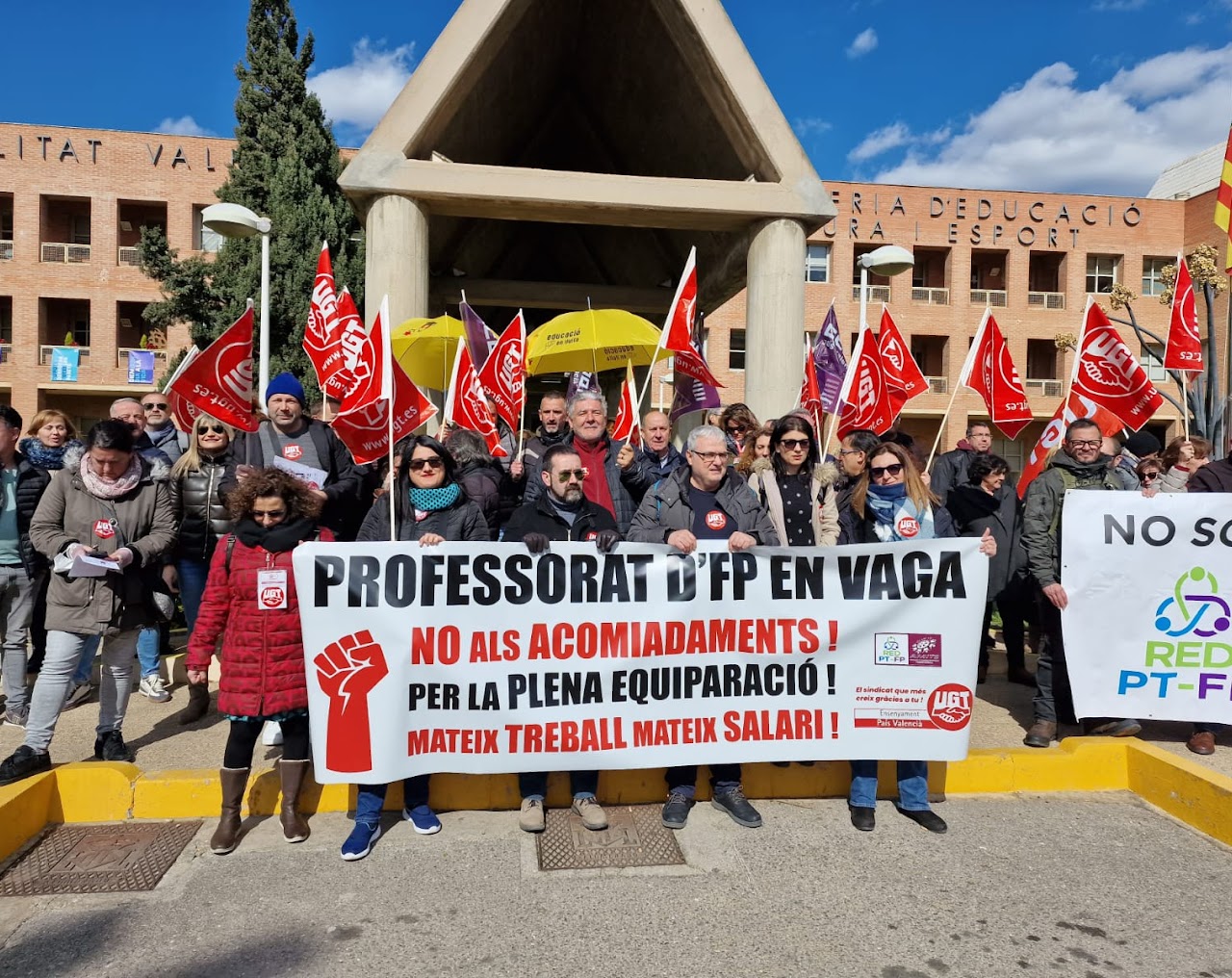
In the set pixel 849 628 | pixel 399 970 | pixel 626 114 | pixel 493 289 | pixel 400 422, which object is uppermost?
pixel 626 114

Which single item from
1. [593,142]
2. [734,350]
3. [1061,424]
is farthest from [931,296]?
[1061,424]

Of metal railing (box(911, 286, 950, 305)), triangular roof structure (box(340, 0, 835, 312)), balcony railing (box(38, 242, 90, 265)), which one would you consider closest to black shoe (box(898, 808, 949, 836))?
triangular roof structure (box(340, 0, 835, 312))

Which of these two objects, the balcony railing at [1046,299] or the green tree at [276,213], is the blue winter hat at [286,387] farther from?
the balcony railing at [1046,299]

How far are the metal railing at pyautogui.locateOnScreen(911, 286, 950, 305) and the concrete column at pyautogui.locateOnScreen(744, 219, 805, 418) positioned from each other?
2593 cm

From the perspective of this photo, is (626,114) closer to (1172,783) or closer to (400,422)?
(400,422)

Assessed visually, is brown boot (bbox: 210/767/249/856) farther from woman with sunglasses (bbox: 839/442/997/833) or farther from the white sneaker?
woman with sunglasses (bbox: 839/442/997/833)

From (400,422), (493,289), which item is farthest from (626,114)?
(400,422)

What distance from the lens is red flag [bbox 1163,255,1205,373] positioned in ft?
21.8

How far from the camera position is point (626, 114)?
1073cm

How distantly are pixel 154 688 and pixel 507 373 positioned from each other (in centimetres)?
347

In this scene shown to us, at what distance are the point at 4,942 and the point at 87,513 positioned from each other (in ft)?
Result: 7.14

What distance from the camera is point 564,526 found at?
4082 mm

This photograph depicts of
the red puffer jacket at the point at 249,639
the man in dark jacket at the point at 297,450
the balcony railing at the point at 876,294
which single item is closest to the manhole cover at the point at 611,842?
the red puffer jacket at the point at 249,639

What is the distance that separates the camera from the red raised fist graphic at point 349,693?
148 inches
